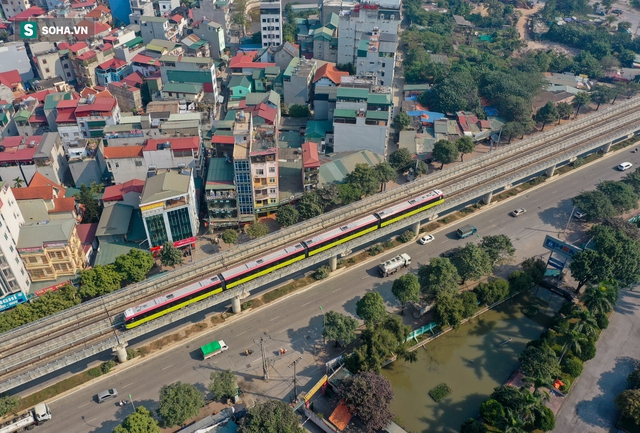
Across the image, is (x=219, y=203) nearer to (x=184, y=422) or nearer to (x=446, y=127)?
(x=184, y=422)

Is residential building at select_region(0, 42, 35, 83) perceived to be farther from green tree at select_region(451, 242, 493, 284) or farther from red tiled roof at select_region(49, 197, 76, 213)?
green tree at select_region(451, 242, 493, 284)

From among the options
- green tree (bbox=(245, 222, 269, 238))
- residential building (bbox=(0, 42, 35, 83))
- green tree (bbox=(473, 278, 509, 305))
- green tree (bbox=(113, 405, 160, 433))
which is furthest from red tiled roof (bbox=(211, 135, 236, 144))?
residential building (bbox=(0, 42, 35, 83))

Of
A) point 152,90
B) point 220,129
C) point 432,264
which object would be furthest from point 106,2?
point 432,264

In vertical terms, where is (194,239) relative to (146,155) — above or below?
below

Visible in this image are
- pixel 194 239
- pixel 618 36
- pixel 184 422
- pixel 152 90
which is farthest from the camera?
pixel 618 36

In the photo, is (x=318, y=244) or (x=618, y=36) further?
(x=618, y=36)

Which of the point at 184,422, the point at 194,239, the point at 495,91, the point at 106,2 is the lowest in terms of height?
the point at 184,422
